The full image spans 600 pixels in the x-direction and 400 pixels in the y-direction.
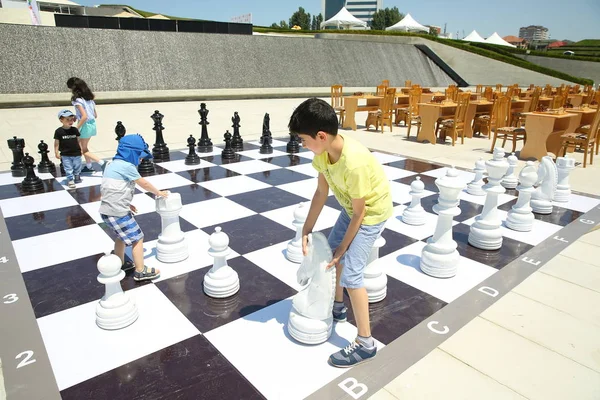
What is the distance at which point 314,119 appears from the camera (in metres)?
1.60

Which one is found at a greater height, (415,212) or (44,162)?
(44,162)

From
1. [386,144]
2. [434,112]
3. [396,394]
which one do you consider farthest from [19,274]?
[434,112]

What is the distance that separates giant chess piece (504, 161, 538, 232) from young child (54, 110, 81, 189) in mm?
4255

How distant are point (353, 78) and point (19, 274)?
1566 centimetres

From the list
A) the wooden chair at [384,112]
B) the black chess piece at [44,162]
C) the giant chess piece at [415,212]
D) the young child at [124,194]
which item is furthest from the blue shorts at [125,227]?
the wooden chair at [384,112]

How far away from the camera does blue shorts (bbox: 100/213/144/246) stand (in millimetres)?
2371

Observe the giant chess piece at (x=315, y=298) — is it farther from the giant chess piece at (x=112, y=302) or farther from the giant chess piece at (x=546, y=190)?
the giant chess piece at (x=546, y=190)

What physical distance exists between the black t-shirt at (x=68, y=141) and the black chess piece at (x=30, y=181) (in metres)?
0.32

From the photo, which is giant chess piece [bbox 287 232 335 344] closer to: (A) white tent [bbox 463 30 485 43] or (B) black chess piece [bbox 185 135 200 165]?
(B) black chess piece [bbox 185 135 200 165]

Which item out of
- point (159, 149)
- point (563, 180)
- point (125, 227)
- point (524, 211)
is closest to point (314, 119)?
point (125, 227)

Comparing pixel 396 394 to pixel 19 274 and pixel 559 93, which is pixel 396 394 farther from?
pixel 559 93

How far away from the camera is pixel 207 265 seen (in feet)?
8.92

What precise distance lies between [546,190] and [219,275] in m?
3.29

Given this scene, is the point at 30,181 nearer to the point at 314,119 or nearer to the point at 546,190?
the point at 314,119
